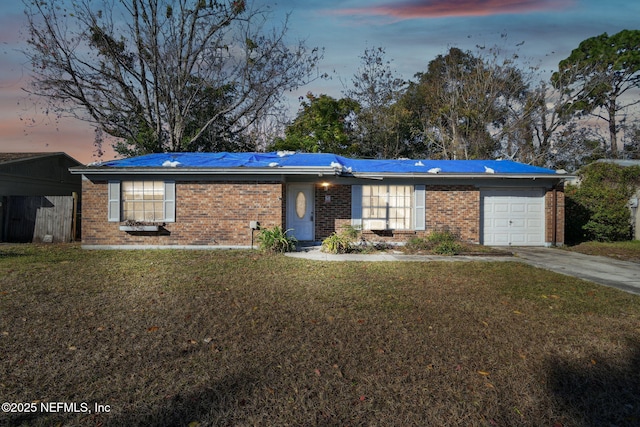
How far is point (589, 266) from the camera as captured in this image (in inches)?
356

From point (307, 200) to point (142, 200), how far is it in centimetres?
538

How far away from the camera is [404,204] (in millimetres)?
12641

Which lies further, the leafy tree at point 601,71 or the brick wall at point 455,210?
the leafy tree at point 601,71

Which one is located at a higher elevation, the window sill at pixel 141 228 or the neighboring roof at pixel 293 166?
the neighboring roof at pixel 293 166

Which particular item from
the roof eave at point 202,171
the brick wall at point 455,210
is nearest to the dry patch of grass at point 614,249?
the brick wall at point 455,210

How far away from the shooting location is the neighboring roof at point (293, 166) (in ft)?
36.7

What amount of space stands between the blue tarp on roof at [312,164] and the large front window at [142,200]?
630 millimetres

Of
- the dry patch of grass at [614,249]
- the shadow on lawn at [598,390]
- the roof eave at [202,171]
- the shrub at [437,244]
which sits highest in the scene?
the roof eave at [202,171]

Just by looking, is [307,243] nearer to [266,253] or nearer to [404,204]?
[266,253]

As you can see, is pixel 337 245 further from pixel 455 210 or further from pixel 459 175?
pixel 459 175

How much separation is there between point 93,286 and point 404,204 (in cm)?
944

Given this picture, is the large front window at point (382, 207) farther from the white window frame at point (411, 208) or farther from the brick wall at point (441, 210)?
the brick wall at point (441, 210)

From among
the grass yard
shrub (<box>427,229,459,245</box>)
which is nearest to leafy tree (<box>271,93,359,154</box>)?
shrub (<box>427,229,459,245</box>)

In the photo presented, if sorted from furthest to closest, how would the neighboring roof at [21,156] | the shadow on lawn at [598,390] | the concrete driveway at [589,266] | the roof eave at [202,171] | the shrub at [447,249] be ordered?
the neighboring roof at [21,156] < the roof eave at [202,171] < the shrub at [447,249] < the concrete driveway at [589,266] < the shadow on lawn at [598,390]
